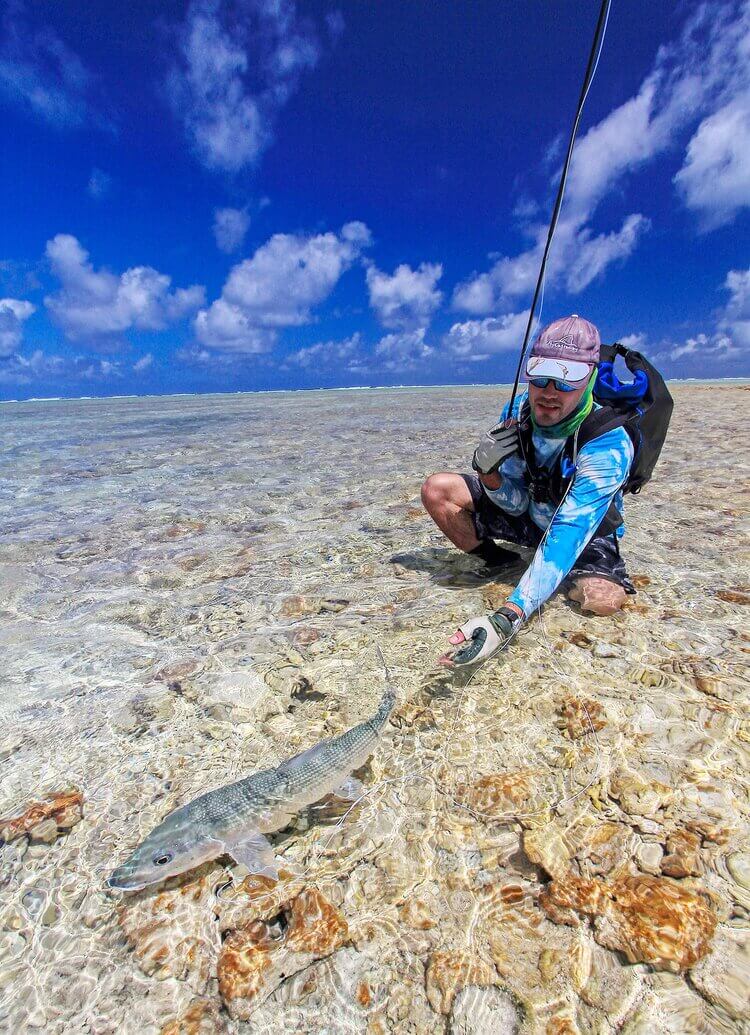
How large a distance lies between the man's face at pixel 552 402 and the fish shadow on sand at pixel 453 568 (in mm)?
1580

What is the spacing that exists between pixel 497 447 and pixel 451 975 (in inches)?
123

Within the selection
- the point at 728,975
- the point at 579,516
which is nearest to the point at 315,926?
the point at 728,975

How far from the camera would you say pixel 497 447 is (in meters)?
3.97

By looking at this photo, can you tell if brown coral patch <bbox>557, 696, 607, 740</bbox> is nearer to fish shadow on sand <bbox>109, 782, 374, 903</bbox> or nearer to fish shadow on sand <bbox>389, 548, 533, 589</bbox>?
fish shadow on sand <bbox>109, 782, 374, 903</bbox>

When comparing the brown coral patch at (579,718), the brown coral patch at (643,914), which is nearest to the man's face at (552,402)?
the brown coral patch at (579,718)

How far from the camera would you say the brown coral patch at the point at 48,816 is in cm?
228

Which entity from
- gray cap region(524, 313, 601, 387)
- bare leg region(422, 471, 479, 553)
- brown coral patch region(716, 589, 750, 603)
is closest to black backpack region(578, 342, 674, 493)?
gray cap region(524, 313, 601, 387)

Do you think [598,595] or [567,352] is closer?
[567,352]

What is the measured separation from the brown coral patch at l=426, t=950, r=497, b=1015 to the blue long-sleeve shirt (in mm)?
1708

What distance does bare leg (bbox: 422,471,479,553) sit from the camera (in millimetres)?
4723

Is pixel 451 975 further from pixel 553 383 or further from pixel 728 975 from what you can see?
pixel 553 383

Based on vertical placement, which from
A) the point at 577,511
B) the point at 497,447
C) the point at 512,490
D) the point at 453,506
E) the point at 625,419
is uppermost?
the point at 625,419

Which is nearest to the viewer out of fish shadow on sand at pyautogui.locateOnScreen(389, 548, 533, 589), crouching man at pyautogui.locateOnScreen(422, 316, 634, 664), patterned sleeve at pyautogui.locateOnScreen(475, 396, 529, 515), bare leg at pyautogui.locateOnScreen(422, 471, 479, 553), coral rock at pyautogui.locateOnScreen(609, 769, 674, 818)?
coral rock at pyautogui.locateOnScreen(609, 769, 674, 818)

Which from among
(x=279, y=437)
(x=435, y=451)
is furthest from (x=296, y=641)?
(x=279, y=437)
